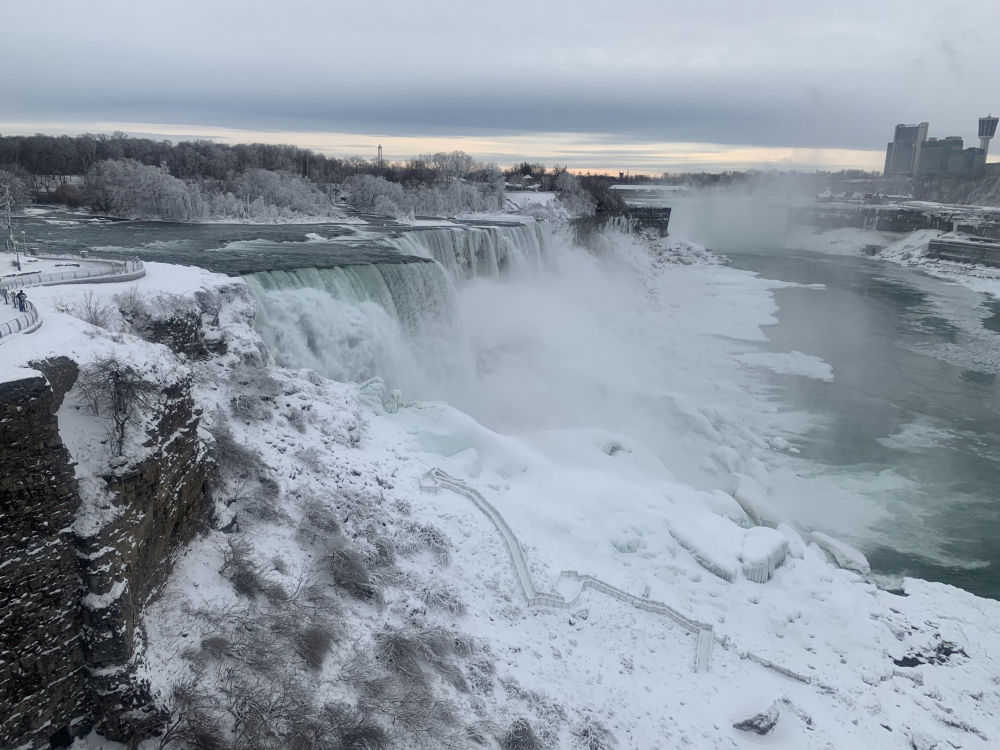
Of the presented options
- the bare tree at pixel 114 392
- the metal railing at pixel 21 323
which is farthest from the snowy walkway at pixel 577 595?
the metal railing at pixel 21 323

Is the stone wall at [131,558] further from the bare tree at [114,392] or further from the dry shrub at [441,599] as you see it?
the dry shrub at [441,599]

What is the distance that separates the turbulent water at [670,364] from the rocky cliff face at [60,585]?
10.8 m

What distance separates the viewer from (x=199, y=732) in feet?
24.9

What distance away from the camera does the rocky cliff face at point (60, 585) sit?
690 cm

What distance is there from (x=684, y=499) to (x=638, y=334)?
20.6 meters

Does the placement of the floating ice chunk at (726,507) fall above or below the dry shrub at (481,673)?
below

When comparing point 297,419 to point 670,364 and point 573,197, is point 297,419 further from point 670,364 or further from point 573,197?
point 573,197

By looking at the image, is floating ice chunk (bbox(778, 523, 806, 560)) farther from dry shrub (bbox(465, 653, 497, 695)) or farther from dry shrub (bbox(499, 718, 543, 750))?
dry shrub (bbox(499, 718, 543, 750))

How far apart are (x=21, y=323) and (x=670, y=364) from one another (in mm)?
26696

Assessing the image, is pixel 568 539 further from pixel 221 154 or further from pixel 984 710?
pixel 221 154

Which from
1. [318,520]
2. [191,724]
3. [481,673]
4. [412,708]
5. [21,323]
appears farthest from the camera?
[318,520]

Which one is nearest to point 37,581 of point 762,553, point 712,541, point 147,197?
point 712,541

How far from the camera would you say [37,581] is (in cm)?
707

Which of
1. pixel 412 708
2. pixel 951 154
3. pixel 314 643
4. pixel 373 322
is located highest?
pixel 951 154
